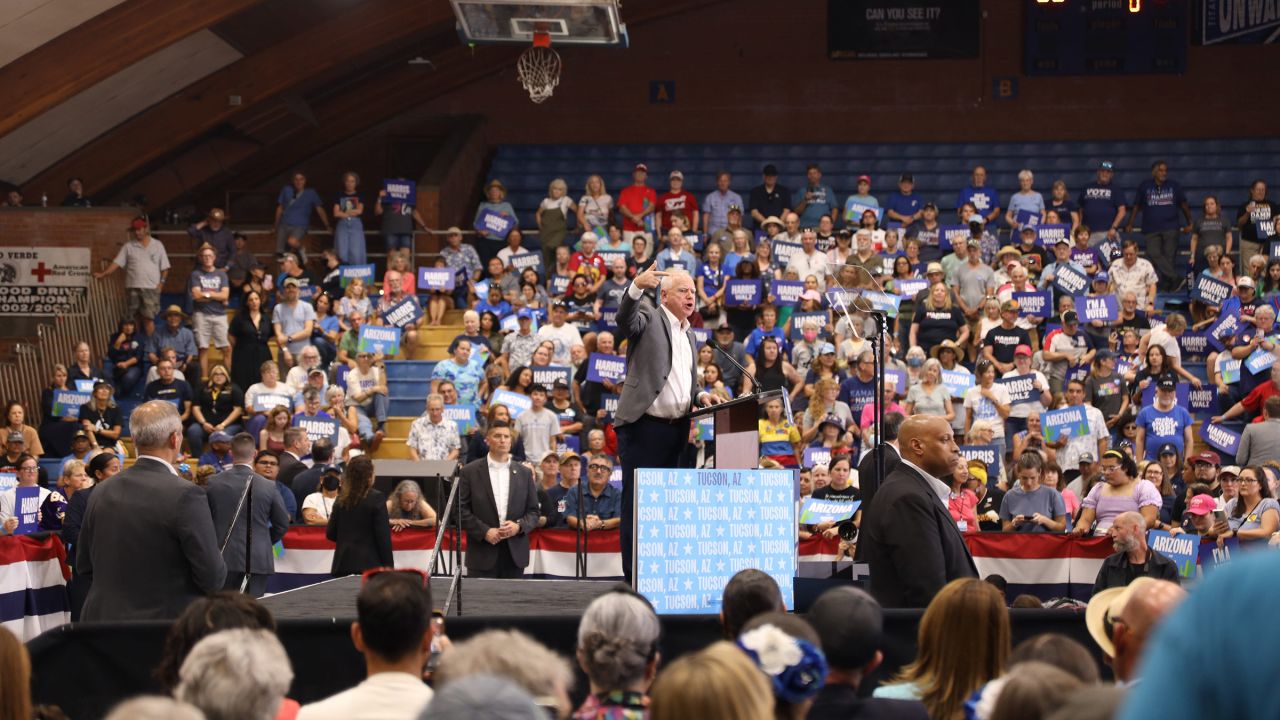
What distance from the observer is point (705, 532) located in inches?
259

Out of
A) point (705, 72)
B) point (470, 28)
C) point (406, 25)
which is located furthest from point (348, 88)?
point (470, 28)

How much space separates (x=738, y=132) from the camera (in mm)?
24203

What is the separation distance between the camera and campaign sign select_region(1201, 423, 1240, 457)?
13.9 meters

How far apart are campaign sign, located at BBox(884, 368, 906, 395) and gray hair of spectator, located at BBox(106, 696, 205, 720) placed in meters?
12.1

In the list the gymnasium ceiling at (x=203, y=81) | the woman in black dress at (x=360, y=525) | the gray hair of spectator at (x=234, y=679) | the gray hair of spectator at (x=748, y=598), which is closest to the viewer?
the gray hair of spectator at (x=234, y=679)

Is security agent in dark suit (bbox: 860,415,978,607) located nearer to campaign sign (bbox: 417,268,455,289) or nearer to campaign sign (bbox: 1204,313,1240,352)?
campaign sign (bbox: 1204,313,1240,352)

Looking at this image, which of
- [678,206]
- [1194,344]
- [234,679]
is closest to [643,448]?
[234,679]

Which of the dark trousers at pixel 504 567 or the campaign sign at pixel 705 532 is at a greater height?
the campaign sign at pixel 705 532

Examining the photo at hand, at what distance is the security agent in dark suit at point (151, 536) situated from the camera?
5.79m

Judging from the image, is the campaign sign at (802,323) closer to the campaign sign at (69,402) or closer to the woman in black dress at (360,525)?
the woman in black dress at (360,525)

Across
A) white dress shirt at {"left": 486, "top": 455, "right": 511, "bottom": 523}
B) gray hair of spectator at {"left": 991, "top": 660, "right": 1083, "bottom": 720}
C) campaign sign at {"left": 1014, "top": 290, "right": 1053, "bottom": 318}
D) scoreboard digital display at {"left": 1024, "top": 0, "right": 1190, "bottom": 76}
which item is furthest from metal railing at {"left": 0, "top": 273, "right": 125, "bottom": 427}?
gray hair of spectator at {"left": 991, "top": 660, "right": 1083, "bottom": 720}

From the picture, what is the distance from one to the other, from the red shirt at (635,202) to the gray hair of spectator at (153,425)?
14.3m

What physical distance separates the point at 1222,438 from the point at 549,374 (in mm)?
6830

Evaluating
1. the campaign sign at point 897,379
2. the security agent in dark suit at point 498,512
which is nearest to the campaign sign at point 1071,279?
the campaign sign at point 897,379
